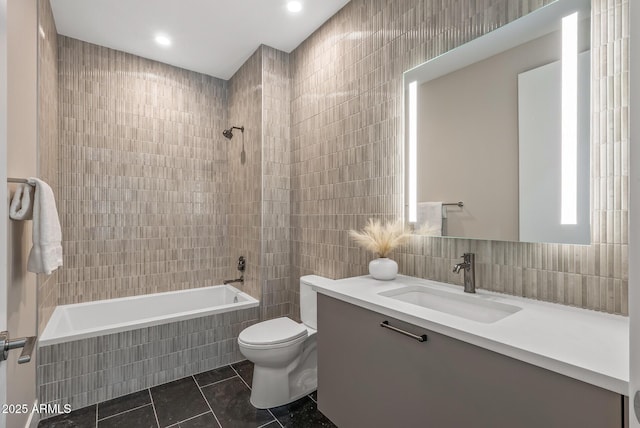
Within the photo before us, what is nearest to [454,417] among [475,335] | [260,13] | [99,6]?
[475,335]

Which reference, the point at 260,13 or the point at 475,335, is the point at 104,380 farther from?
the point at 260,13

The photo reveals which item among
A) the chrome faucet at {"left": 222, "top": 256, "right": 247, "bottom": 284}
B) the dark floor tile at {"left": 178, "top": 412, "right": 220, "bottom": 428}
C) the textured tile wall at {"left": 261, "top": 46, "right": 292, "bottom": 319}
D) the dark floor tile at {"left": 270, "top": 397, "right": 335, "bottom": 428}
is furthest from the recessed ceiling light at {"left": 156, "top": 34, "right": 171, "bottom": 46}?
the dark floor tile at {"left": 270, "top": 397, "right": 335, "bottom": 428}

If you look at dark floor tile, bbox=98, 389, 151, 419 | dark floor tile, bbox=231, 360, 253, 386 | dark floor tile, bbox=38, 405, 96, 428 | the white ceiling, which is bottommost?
dark floor tile, bbox=38, 405, 96, 428

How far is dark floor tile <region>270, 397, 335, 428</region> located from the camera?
74.1 inches

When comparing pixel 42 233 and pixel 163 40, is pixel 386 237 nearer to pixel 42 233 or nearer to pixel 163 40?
pixel 42 233

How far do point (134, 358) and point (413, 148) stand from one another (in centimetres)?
245

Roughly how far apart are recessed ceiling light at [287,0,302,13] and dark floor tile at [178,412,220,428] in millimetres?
2870

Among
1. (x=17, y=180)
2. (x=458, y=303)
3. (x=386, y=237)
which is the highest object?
(x=17, y=180)

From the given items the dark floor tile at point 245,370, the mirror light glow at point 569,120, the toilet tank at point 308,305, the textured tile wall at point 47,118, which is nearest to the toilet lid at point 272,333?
the toilet tank at point 308,305

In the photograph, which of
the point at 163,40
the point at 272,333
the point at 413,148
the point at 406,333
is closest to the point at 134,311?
the point at 272,333

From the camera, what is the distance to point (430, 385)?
1.10 meters

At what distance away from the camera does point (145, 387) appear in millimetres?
2307

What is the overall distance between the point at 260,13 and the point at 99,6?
3.88 ft

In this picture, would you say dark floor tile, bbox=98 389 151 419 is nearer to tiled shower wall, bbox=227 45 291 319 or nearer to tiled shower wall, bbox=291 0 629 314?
tiled shower wall, bbox=227 45 291 319
